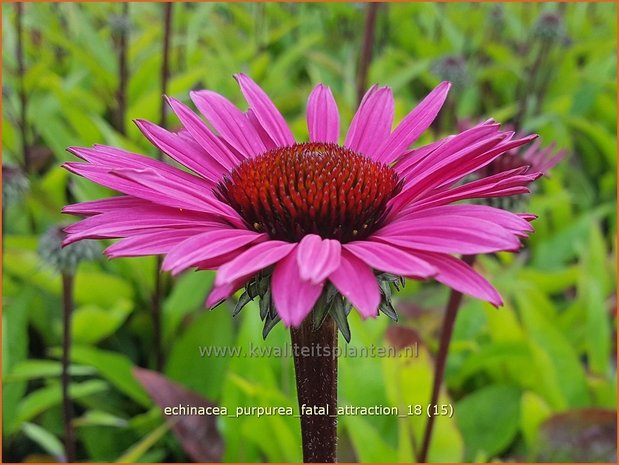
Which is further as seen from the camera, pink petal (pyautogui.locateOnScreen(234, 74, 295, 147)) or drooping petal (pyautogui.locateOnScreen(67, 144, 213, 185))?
pink petal (pyautogui.locateOnScreen(234, 74, 295, 147))

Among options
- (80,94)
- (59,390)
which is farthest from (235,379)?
(80,94)

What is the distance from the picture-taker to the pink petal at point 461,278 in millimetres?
479

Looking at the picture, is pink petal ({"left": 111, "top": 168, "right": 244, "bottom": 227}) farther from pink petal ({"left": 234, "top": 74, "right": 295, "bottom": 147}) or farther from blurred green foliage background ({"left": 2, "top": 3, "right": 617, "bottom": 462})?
blurred green foliage background ({"left": 2, "top": 3, "right": 617, "bottom": 462})

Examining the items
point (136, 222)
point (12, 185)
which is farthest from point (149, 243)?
point (12, 185)

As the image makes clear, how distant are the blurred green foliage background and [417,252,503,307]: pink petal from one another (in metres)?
0.59

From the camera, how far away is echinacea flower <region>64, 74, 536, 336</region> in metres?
0.48

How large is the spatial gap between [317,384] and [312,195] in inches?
6.5

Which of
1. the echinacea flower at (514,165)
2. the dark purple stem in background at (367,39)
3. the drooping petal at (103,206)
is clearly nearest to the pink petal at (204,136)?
the drooping petal at (103,206)

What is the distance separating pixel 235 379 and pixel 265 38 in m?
1.81

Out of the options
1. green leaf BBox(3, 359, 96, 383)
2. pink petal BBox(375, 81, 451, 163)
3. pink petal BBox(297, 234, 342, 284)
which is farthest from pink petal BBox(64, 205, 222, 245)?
green leaf BBox(3, 359, 96, 383)

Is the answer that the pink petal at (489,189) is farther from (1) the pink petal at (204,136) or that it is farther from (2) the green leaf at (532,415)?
(2) the green leaf at (532,415)

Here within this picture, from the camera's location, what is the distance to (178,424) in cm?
120

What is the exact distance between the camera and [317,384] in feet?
1.92

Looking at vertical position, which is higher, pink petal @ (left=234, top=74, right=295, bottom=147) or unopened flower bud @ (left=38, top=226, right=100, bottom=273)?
pink petal @ (left=234, top=74, right=295, bottom=147)
